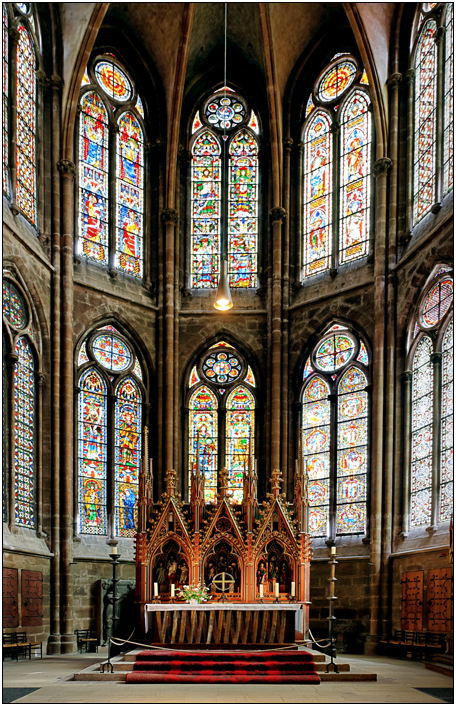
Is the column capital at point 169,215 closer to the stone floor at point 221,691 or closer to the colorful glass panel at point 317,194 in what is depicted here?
the colorful glass panel at point 317,194

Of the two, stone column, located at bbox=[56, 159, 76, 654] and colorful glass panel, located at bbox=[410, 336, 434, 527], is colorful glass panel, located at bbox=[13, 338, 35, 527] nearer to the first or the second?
stone column, located at bbox=[56, 159, 76, 654]

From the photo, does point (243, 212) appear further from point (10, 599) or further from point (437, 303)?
point (10, 599)

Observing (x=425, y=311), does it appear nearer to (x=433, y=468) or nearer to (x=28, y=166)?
(x=433, y=468)

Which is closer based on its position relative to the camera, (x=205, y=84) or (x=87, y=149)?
(x=87, y=149)

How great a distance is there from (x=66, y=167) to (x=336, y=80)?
829 centimetres

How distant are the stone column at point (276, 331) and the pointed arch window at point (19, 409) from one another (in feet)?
21.5

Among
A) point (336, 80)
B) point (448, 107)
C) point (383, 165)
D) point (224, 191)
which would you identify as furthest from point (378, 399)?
point (336, 80)

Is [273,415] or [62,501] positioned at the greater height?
[273,415]

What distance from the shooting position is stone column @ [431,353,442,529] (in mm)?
18016

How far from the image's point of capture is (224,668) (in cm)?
1371

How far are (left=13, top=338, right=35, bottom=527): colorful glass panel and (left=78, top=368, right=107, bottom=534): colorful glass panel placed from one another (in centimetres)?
200

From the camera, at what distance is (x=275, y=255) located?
952 inches

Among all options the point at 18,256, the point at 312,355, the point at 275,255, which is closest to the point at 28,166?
the point at 18,256

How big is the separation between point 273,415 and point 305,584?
7.26 m
